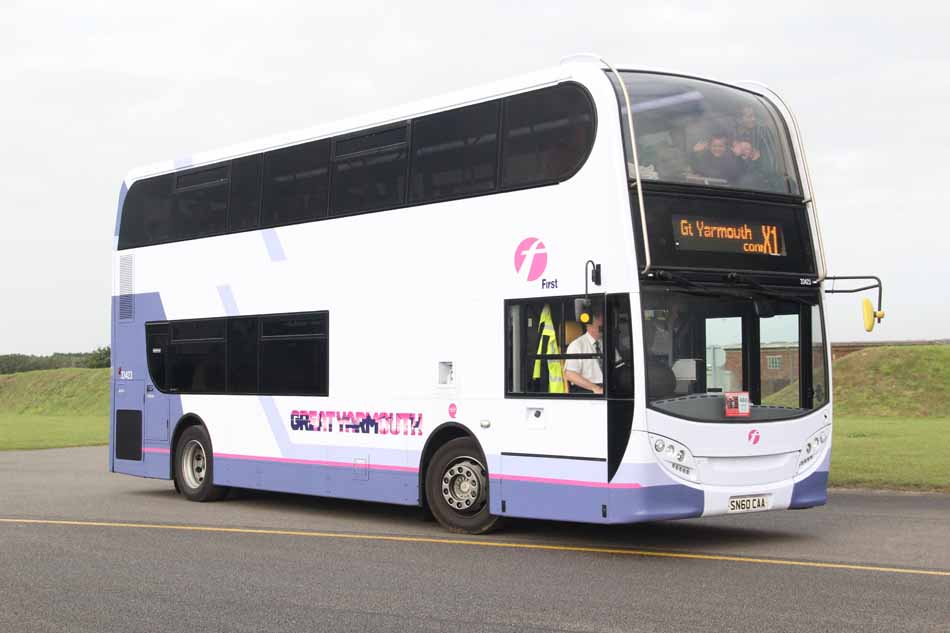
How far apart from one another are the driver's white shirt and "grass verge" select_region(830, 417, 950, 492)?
25.6 feet

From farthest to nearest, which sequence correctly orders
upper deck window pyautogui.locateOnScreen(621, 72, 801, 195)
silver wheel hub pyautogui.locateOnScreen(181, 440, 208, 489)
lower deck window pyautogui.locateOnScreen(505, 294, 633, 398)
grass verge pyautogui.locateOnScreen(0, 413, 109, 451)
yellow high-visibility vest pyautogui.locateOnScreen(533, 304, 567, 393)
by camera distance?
grass verge pyautogui.locateOnScreen(0, 413, 109, 451), silver wheel hub pyautogui.locateOnScreen(181, 440, 208, 489), yellow high-visibility vest pyautogui.locateOnScreen(533, 304, 567, 393), upper deck window pyautogui.locateOnScreen(621, 72, 801, 195), lower deck window pyautogui.locateOnScreen(505, 294, 633, 398)

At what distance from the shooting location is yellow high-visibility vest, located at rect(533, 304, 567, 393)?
11.7 m

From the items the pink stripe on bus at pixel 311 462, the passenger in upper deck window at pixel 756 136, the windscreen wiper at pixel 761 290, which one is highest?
the passenger in upper deck window at pixel 756 136

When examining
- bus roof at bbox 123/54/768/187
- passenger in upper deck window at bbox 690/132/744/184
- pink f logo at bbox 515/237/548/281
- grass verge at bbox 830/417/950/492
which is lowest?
grass verge at bbox 830/417/950/492

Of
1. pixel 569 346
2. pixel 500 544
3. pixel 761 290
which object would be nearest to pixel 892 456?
pixel 761 290

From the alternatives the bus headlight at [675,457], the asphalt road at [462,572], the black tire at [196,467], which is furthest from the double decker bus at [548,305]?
the black tire at [196,467]

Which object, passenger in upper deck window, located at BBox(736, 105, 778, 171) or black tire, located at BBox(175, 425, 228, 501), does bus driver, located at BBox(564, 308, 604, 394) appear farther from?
black tire, located at BBox(175, 425, 228, 501)

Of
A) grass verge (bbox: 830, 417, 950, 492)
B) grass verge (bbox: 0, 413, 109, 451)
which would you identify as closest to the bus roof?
grass verge (bbox: 830, 417, 950, 492)

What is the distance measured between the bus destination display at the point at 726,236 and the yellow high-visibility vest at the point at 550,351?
1.42 metres

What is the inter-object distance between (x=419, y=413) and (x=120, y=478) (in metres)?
→ 9.50

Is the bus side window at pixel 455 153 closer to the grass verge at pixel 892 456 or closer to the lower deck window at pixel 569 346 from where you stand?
the lower deck window at pixel 569 346

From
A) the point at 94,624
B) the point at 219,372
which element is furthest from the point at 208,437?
the point at 94,624

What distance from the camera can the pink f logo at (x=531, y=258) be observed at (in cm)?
1188

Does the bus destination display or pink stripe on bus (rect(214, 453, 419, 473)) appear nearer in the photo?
the bus destination display
